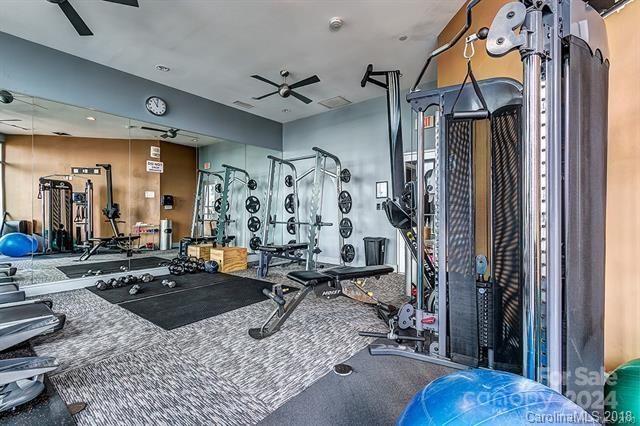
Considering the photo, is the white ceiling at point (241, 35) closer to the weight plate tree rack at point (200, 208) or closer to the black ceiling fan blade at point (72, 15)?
the black ceiling fan blade at point (72, 15)

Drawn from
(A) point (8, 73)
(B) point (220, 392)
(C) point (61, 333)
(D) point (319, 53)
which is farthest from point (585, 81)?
(A) point (8, 73)

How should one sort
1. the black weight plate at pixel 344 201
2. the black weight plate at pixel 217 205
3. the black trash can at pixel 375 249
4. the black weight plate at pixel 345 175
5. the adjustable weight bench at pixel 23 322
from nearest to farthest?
the adjustable weight bench at pixel 23 322 < the black trash can at pixel 375 249 < the black weight plate at pixel 344 201 < the black weight plate at pixel 345 175 < the black weight plate at pixel 217 205

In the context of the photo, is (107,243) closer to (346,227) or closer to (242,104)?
(242,104)

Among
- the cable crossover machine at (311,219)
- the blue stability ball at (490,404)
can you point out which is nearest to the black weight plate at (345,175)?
the cable crossover machine at (311,219)

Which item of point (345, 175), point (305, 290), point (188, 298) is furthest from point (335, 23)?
point (188, 298)

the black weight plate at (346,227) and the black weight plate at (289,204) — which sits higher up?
the black weight plate at (289,204)

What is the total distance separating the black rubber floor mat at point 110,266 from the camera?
14.0 ft

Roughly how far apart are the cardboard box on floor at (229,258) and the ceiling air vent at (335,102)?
11.2ft

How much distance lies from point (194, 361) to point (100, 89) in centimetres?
429

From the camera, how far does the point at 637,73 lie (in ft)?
5.20

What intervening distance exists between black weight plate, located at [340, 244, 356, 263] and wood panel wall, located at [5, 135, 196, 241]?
327 centimetres

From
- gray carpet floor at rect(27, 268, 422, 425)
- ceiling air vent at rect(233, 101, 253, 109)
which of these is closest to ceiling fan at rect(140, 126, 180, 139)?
ceiling air vent at rect(233, 101, 253, 109)

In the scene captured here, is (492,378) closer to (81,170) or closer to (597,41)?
(597,41)

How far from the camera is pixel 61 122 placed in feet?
13.5
